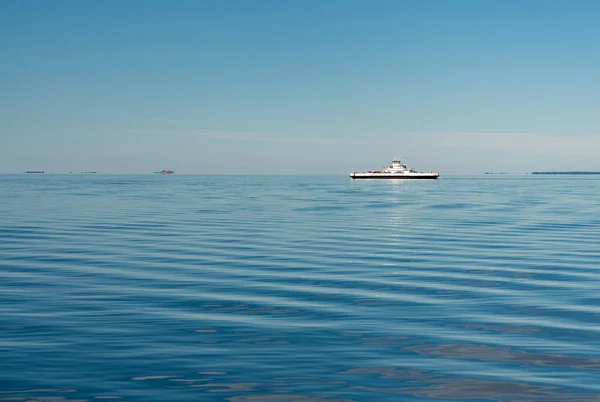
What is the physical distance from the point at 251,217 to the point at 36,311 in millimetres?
33632

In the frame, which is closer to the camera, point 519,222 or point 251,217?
point 519,222

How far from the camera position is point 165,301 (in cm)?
1650

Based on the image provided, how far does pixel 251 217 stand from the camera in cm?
4866

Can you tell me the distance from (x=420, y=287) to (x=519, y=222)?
2749 centimetres

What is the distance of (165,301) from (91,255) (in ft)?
34.0

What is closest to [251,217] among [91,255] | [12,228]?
[12,228]

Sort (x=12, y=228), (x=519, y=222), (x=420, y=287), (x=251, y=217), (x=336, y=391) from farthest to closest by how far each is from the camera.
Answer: (x=251, y=217) < (x=519, y=222) < (x=12, y=228) < (x=420, y=287) < (x=336, y=391)

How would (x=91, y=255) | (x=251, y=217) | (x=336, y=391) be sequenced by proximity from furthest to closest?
(x=251, y=217)
(x=91, y=255)
(x=336, y=391)

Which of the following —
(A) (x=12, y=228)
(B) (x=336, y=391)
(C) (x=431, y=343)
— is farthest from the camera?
(A) (x=12, y=228)

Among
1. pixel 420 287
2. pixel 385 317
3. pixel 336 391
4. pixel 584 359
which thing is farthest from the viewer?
pixel 420 287

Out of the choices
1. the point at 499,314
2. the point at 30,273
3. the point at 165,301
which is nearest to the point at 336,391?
the point at 499,314

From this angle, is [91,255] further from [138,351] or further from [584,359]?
[584,359]

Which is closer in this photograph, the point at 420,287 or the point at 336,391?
the point at 336,391

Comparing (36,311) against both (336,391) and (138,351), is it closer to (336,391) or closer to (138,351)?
(138,351)
